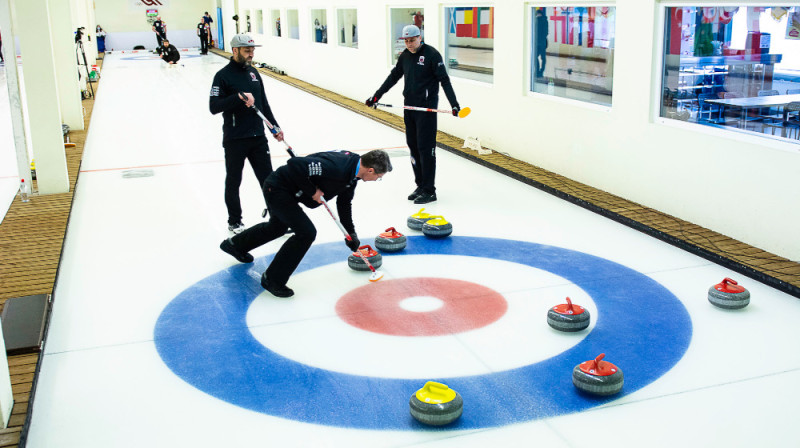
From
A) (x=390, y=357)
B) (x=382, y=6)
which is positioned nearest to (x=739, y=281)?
(x=390, y=357)

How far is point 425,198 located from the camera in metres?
9.07

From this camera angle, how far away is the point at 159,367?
502 centimetres

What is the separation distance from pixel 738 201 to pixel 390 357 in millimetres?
3911

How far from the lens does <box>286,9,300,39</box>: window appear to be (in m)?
24.5

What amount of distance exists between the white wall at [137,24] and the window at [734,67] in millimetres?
36002

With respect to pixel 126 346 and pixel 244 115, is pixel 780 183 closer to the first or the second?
pixel 244 115

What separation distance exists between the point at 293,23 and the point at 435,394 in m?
22.1

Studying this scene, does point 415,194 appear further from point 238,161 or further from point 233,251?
point 233,251

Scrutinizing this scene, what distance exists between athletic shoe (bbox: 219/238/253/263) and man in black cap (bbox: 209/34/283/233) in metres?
0.71

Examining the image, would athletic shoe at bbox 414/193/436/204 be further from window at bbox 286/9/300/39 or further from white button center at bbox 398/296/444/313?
window at bbox 286/9/300/39

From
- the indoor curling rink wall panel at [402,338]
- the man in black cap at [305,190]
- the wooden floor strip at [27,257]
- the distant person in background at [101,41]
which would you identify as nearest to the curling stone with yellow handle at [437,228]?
the indoor curling rink wall panel at [402,338]

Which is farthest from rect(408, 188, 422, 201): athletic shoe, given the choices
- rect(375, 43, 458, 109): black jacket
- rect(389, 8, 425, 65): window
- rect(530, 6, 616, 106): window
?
rect(389, 8, 425, 65): window

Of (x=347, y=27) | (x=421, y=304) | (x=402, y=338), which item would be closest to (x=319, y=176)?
(x=421, y=304)

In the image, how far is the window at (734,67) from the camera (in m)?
6.84
